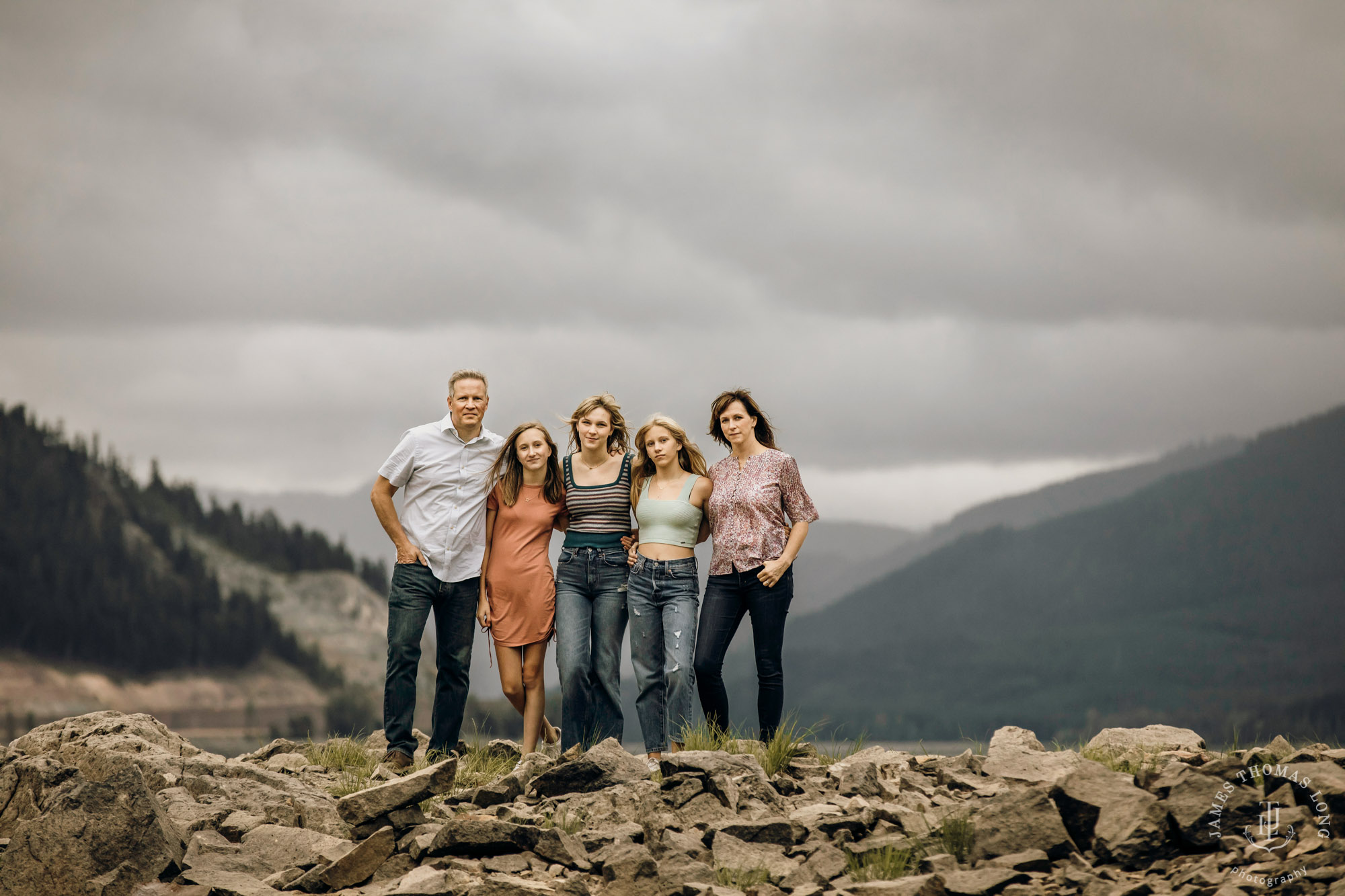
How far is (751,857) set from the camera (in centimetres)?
739

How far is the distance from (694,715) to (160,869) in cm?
405

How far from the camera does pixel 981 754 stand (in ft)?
32.9

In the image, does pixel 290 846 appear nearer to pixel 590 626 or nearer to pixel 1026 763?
pixel 590 626

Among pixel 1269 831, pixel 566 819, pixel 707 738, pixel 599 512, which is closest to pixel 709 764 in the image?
pixel 707 738

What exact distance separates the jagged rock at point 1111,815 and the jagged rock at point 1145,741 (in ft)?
9.67

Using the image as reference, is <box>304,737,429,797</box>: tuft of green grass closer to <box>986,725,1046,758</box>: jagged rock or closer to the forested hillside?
<box>986,725,1046,758</box>: jagged rock

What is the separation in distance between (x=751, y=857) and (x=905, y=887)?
1149 mm

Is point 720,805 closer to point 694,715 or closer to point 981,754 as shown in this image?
point 694,715

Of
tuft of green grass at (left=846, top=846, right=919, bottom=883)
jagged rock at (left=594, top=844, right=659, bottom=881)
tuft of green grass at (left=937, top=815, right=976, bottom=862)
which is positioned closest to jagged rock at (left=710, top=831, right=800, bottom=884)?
tuft of green grass at (left=846, top=846, right=919, bottom=883)

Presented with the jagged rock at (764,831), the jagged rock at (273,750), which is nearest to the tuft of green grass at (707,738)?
the jagged rock at (764,831)

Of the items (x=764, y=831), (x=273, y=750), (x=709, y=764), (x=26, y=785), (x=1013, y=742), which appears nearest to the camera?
(x=764, y=831)

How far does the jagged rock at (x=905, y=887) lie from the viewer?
21.4 ft

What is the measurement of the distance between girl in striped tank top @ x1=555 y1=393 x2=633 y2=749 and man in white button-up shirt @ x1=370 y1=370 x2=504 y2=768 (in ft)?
2.77

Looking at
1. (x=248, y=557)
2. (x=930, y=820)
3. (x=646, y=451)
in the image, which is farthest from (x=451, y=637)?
(x=248, y=557)
